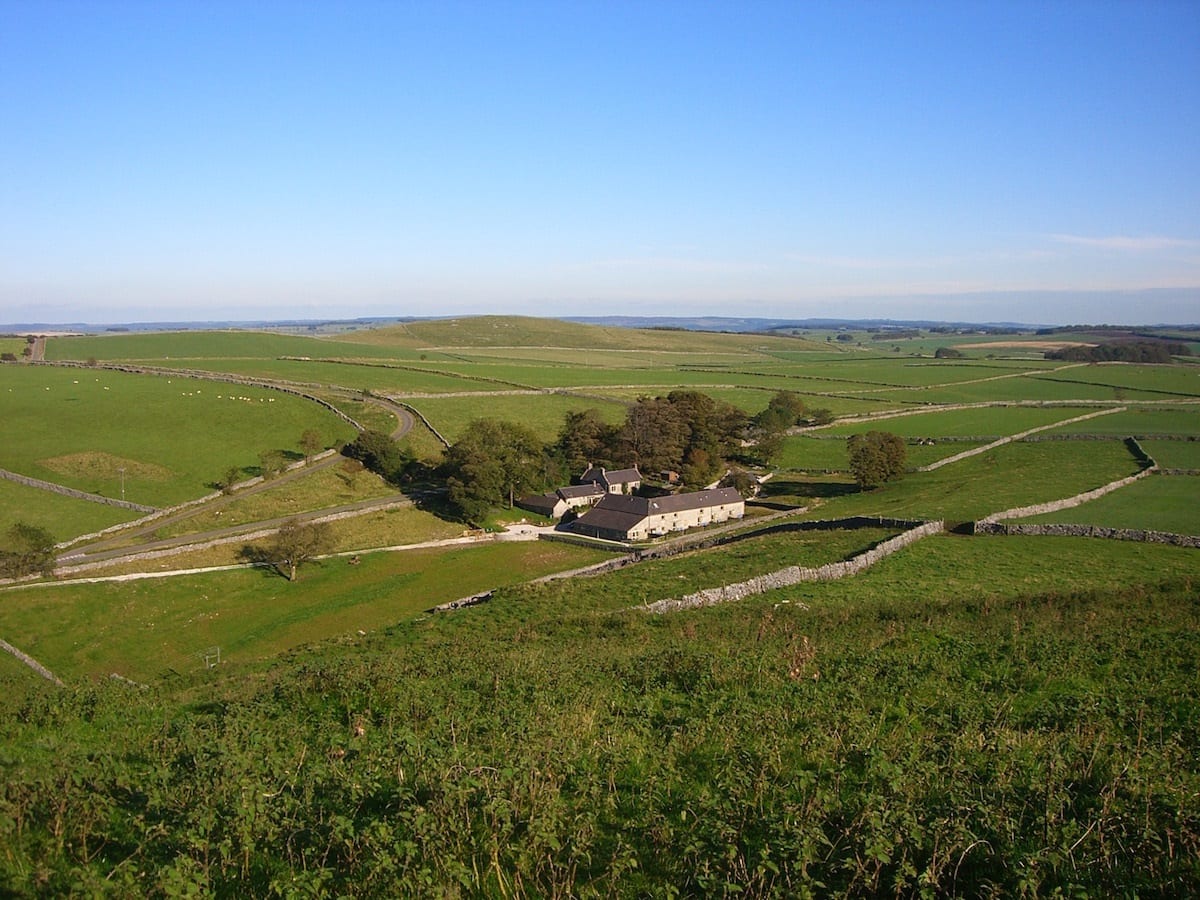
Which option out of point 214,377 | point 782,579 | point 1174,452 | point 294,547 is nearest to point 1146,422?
point 1174,452

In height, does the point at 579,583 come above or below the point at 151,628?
above

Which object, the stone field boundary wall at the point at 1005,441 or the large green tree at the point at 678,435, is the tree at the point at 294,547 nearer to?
the large green tree at the point at 678,435

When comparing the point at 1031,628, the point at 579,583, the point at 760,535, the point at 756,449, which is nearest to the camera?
the point at 1031,628

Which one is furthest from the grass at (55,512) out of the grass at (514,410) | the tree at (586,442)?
the tree at (586,442)

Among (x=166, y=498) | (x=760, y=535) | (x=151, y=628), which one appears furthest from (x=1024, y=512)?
(x=166, y=498)

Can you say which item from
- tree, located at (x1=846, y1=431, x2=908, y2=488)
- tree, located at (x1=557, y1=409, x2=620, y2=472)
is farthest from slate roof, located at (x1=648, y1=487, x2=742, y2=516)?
tree, located at (x1=557, y1=409, x2=620, y2=472)

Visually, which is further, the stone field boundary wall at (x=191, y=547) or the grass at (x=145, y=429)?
the grass at (x=145, y=429)

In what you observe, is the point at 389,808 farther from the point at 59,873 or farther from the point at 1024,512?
the point at 1024,512
